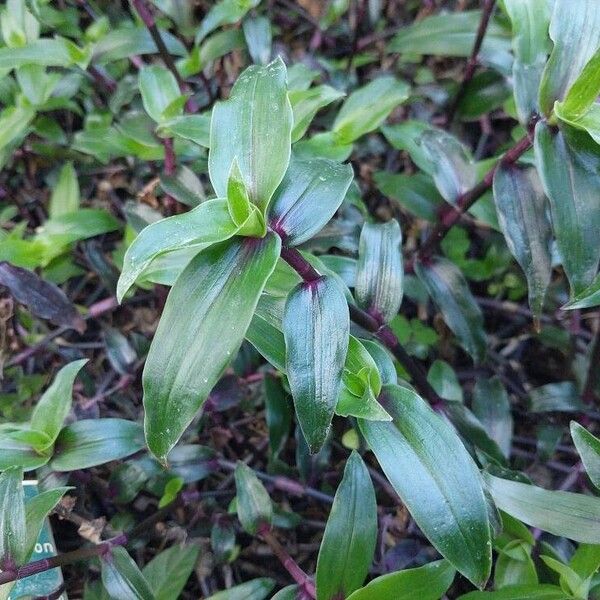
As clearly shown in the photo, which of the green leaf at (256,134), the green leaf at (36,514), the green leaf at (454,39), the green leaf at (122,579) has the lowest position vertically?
the green leaf at (122,579)

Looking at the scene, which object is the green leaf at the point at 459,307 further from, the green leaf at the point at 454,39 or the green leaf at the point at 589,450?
the green leaf at the point at 454,39

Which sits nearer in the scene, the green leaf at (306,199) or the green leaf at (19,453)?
the green leaf at (306,199)

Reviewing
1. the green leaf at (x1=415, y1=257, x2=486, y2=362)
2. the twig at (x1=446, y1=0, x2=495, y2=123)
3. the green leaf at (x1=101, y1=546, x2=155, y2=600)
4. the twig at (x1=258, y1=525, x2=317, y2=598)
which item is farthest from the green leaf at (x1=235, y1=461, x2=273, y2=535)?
the twig at (x1=446, y1=0, x2=495, y2=123)

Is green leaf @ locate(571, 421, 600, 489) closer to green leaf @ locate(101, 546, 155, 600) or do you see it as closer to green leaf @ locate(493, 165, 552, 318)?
green leaf @ locate(493, 165, 552, 318)

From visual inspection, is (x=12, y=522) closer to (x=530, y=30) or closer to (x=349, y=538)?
(x=349, y=538)

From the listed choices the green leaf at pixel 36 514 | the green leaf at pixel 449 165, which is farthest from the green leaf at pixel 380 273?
the green leaf at pixel 36 514

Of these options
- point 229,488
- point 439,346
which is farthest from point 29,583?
point 439,346

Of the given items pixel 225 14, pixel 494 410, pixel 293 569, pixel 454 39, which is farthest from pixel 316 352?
pixel 454 39

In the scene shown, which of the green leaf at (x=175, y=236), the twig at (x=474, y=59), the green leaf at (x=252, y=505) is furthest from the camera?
the twig at (x=474, y=59)
